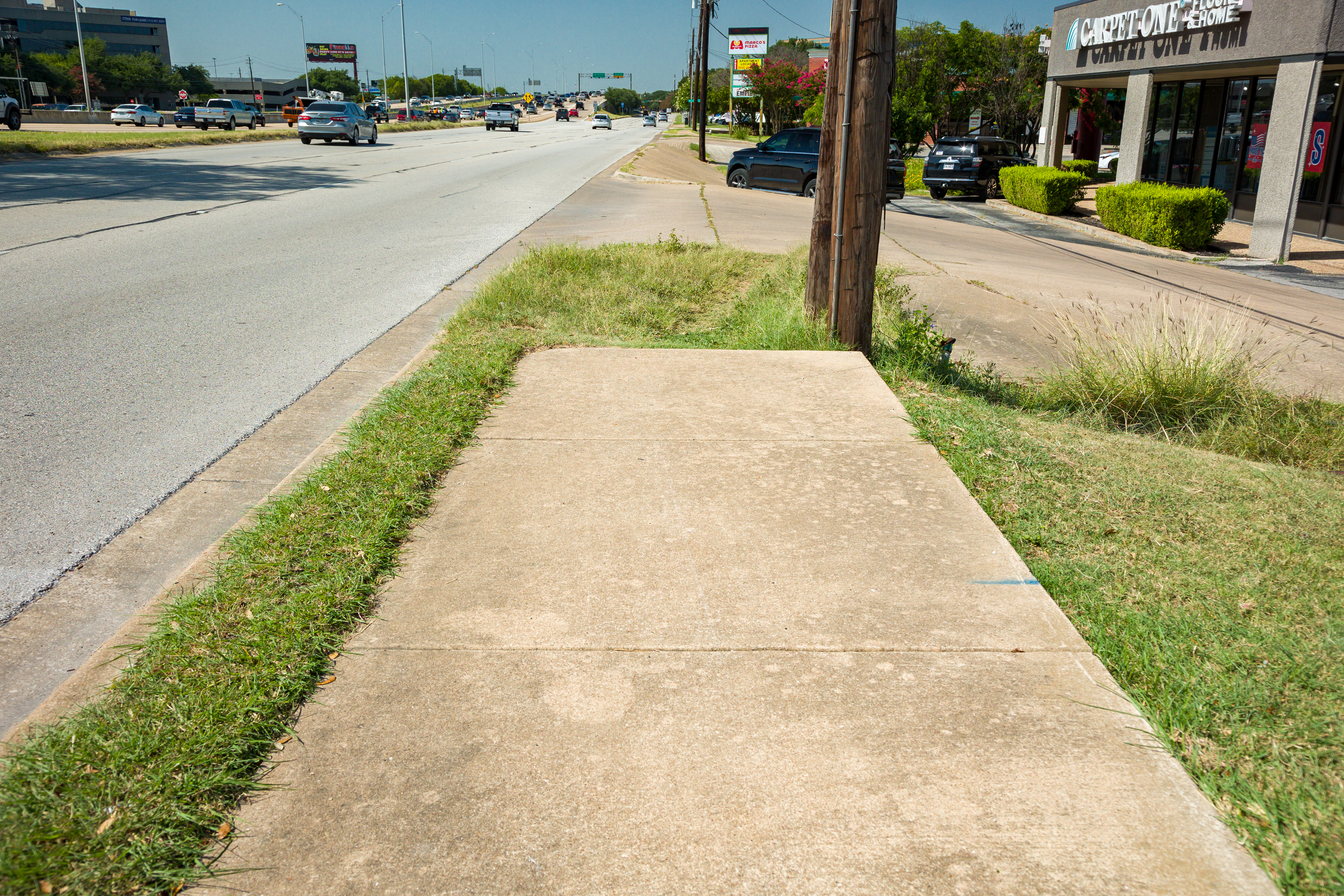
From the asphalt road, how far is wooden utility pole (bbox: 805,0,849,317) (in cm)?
352

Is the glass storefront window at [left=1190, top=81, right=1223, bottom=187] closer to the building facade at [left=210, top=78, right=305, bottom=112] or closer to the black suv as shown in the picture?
the black suv

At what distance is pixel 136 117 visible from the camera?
187 feet

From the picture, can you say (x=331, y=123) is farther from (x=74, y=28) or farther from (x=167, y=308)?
(x=74, y=28)

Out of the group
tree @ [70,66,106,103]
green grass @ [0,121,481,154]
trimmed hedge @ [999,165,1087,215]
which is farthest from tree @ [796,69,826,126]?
tree @ [70,66,106,103]

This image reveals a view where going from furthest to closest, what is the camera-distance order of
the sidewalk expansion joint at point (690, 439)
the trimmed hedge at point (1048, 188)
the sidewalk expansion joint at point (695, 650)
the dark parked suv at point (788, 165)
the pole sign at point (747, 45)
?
the pole sign at point (747, 45), the trimmed hedge at point (1048, 188), the dark parked suv at point (788, 165), the sidewalk expansion joint at point (690, 439), the sidewalk expansion joint at point (695, 650)

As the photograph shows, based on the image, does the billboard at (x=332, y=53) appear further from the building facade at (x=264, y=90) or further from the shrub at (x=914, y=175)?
the shrub at (x=914, y=175)

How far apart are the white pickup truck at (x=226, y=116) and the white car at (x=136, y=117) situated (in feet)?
4.14

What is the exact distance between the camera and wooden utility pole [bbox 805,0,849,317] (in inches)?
246

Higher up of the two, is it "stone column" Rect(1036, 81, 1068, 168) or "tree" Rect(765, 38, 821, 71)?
"tree" Rect(765, 38, 821, 71)

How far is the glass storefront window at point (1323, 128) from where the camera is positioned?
18609 millimetres

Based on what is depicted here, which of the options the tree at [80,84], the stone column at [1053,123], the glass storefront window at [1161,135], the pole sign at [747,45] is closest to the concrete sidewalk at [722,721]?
the glass storefront window at [1161,135]

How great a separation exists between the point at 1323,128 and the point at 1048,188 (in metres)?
6.23

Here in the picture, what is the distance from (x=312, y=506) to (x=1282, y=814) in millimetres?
3493

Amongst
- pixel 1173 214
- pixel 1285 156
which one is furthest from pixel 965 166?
pixel 1285 156
